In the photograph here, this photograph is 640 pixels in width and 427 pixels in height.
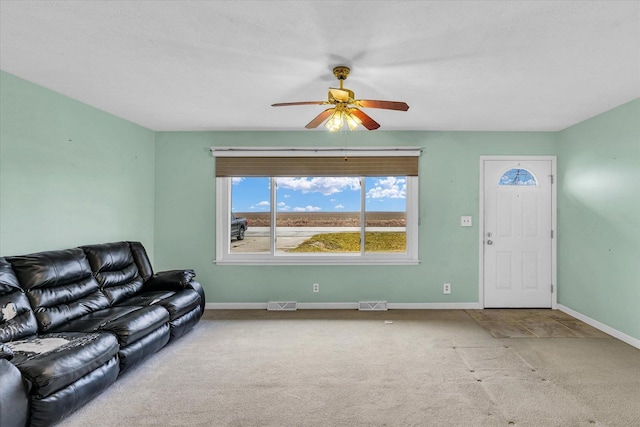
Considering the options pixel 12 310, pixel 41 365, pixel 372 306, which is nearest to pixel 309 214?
pixel 372 306

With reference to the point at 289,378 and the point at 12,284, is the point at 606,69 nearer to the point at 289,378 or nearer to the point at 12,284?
the point at 289,378

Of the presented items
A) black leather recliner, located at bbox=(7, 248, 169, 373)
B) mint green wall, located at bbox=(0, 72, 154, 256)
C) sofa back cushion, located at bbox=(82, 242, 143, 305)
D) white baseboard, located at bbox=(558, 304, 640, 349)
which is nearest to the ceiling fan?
black leather recliner, located at bbox=(7, 248, 169, 373)

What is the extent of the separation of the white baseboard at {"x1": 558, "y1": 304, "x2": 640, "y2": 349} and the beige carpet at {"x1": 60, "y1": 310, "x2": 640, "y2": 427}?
10 centimetres

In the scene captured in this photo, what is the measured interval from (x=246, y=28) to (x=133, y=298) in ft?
9.04

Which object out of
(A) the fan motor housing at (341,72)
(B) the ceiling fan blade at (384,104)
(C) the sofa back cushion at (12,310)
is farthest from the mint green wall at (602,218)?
(C) the sofa back cushion at (12,310)

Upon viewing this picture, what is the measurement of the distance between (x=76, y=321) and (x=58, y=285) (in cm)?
33

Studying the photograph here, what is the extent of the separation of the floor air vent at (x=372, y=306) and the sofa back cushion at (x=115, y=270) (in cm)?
267

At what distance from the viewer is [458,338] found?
3521mm

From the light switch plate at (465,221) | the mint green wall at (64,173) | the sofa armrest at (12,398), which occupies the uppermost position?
the mint green wall at (64,173)

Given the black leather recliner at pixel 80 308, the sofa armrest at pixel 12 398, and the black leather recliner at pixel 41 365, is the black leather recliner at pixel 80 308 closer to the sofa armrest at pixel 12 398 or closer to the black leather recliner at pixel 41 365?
the black leather recliner at pixel 41 365

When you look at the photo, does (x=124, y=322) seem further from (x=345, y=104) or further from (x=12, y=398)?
Result: (x=345, y=104)

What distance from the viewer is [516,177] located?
15.1 ft

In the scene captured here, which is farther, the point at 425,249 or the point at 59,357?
the point at 425,249

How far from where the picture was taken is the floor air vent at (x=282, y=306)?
4527mm
